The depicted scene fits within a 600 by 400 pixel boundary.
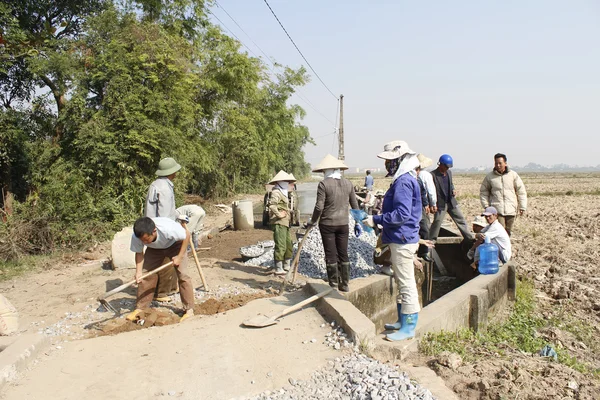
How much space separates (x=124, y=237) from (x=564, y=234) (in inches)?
445

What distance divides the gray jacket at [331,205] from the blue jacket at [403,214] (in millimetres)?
1623

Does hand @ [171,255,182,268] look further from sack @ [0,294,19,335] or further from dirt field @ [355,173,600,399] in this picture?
dirt field @ [355,173,600,399]

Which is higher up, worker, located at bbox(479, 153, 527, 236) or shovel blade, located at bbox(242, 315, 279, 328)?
worker, located at bbox(479, 153, 527, 236)

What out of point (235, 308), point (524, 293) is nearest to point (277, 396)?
point (235, 308)

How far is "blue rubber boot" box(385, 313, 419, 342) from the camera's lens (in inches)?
159

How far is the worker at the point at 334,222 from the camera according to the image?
5.80 meters

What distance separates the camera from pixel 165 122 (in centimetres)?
1215

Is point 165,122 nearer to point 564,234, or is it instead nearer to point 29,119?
point 29,119

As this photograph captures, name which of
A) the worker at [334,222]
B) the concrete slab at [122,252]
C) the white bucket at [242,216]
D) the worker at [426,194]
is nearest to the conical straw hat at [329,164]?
the worker at [334,222]

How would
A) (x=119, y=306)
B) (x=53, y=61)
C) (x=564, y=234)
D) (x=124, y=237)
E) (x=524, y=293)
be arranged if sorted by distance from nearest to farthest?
1. (x=119, y=306)
2. (x=524, y=293)
3. (x=124, y=237)
4. (x=53, y=61)
5. (x=564, y=234)

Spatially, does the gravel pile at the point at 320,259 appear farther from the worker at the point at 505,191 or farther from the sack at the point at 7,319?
the sack at the point at 7,319

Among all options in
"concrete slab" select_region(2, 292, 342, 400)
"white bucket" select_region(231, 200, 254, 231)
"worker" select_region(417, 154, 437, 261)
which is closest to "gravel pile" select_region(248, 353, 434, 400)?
"concrete slab" select_region(2, 292, 342, 400)

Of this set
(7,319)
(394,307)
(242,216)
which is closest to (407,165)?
(394,307)

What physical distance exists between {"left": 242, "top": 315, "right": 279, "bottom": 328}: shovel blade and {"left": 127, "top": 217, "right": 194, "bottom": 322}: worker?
0.91m
